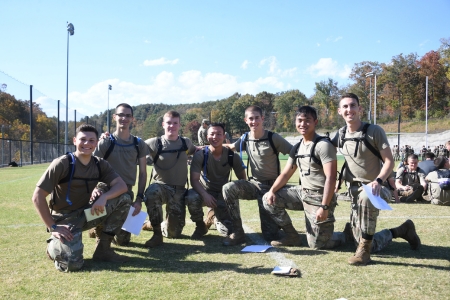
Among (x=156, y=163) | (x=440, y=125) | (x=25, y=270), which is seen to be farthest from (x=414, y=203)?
(x=440, y=125)

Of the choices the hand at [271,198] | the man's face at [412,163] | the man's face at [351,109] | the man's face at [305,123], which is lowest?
the hand at [271,198]

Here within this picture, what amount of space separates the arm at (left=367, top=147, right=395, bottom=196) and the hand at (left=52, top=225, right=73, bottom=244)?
317 centimetres

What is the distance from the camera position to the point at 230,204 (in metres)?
5.52

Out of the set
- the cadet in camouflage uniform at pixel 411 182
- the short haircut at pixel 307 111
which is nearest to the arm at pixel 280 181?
the short haircut at pixel 307 111

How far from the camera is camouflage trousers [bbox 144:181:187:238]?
216 inches

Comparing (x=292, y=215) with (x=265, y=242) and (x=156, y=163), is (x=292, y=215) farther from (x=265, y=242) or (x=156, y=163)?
(x=156, y=163)

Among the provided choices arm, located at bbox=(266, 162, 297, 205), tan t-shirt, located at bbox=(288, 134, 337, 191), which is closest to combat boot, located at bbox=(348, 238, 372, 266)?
tan t-shirt, located at bbox=(288, 134, 337, 191)

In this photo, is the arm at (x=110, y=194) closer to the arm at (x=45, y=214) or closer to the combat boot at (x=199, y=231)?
the arm at (x=45, y=214)

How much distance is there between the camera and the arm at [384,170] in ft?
13.9

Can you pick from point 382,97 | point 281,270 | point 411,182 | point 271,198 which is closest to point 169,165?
point 271,198

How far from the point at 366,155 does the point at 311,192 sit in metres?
0.80

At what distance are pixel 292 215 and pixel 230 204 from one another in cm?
229

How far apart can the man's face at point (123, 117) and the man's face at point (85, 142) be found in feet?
3.21

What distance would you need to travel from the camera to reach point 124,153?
17.8 feet
